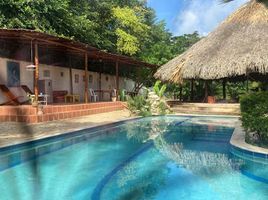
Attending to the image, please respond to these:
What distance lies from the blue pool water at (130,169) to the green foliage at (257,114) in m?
0.62

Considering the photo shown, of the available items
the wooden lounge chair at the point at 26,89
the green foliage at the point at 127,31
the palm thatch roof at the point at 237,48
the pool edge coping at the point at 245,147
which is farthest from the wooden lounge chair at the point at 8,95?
the green foliage at the point at 127,31

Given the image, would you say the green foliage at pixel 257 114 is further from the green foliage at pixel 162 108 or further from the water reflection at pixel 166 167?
the green foliage at pixel 162 108

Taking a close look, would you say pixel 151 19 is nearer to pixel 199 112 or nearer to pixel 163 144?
pixel 199 112

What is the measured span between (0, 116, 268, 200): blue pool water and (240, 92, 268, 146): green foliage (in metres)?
0.62

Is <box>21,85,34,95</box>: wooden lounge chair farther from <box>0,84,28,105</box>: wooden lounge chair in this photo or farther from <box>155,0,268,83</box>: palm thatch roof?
<box>155,0,268,83</box>: palm thatch roof

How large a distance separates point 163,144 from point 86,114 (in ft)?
22.1

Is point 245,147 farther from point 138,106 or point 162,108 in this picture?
point 162,108

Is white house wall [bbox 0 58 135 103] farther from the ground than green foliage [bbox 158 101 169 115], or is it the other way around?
white house wall [bbox 0 58 135 103]

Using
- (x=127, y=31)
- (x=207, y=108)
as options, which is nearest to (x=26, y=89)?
(x=207, y=108)

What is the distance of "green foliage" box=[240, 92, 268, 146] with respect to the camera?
25.7 ft

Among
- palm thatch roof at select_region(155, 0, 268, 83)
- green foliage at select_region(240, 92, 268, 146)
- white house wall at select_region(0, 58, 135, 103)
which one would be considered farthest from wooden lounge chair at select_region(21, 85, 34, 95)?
green foliage at select_region(240, 92, 268, 146)

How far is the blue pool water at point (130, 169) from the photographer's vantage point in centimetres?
572

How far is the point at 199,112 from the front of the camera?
1902 centimetres

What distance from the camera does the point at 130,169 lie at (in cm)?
735
